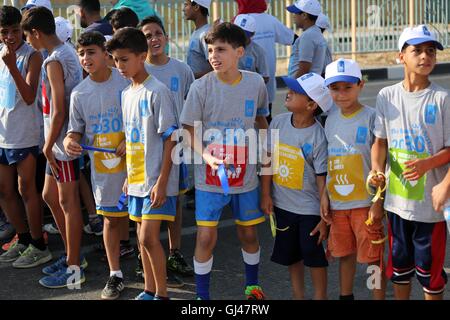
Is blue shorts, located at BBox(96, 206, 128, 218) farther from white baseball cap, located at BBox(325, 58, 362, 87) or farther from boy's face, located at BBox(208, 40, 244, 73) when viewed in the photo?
white baseball cap, located at BBox(325, 58, 362, 87)

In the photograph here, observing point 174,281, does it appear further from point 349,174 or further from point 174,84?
point 349,174

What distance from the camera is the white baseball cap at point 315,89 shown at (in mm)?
4562

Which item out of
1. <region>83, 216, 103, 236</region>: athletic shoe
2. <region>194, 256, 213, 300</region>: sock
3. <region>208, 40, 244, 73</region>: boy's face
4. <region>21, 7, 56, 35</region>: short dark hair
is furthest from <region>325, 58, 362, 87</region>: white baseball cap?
<region>83, 216, 103, 236</region>: athletic shoe

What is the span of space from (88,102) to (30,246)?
1289mm

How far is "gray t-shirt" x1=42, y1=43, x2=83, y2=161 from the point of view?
520cm

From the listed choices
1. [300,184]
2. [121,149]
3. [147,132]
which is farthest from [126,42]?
[300,184]

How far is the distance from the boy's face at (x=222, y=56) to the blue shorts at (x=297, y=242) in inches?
33.5

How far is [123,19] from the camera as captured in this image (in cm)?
602

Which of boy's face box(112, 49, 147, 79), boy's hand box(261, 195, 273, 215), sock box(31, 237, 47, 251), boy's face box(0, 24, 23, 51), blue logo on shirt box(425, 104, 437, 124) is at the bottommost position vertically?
sock box(31, 237, 47, 251)

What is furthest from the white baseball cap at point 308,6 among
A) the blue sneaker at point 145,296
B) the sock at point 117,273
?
the blue sneaker at point 145,296

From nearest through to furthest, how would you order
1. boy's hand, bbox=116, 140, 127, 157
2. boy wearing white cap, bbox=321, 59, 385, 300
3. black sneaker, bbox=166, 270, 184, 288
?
boy wearing white cap, bbox=321, 59, 385, 300 < boy's hand, bbox=116, 140, 127, 157 < black sneaker, bbox=166, 270, 184, 288

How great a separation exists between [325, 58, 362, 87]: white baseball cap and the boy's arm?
2.16m

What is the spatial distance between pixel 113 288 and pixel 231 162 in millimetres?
1112
